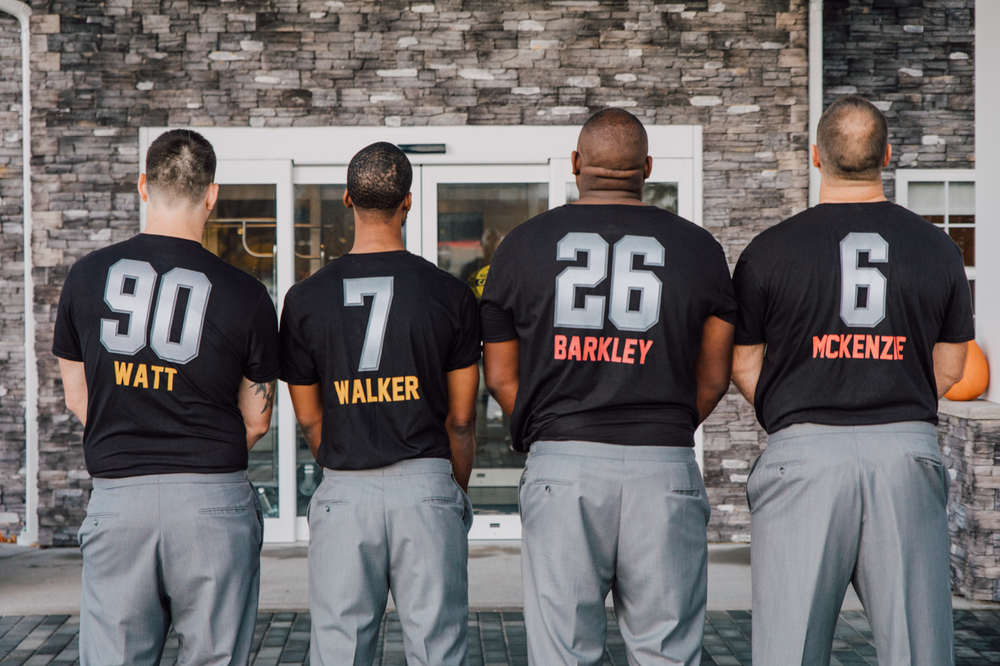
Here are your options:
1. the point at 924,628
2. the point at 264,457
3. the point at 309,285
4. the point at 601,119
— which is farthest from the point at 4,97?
the point at 924,628

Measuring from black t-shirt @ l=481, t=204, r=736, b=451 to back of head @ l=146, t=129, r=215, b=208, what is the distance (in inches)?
37.5

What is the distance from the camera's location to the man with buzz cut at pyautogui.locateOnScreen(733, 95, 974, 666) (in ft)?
8.45

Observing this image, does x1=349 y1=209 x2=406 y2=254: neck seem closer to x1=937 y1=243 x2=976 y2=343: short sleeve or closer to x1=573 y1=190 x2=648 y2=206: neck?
x1=573 y1=190 x2=648 y2=206: neck

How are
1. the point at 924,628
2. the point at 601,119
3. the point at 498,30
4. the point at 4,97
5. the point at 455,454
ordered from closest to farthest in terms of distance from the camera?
the point at 924,628 → the point at 601,119 → the point at 455,454 → the point at 498,30 → the point at 4,97

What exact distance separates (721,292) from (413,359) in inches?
35.8

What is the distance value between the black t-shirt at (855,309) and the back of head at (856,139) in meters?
0.11

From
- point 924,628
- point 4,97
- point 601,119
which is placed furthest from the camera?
point 4,97

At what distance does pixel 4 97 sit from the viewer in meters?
6.70

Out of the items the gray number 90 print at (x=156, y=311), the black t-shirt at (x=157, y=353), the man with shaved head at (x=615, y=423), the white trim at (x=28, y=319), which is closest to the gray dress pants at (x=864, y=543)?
the man with shaved head at (x=615, y=423)

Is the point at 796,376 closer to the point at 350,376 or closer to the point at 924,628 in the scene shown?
the point at 924,628

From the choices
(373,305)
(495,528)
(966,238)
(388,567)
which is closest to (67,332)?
(373,305)

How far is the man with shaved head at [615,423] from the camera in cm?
258

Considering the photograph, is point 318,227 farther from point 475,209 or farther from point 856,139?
point 856,139

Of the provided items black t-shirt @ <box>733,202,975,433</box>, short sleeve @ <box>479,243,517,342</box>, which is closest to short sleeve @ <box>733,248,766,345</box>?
black t-shirt @ <box>733,202,975,433</box>
